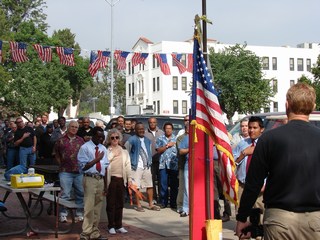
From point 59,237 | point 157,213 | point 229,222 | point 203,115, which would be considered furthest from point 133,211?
point 203,115

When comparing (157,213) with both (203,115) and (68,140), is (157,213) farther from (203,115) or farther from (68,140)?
(203,115)

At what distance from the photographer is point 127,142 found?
12836 millimetres

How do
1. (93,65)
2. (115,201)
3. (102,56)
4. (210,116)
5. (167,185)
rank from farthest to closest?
(102,56), (93,65), (167,185), (115,201), (210,116)

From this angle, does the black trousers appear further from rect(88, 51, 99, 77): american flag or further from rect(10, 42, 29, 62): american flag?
rect(10, 42, 29, 62): american flag

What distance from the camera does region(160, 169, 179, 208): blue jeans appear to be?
42.8 ft

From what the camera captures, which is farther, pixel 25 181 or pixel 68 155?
pixel 68 155

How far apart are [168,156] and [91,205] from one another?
4.11 m

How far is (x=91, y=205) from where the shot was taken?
9016 mm

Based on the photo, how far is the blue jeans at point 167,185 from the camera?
1305 cm

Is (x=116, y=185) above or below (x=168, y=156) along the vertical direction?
below

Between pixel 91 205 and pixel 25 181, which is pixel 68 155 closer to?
pixel 25 181

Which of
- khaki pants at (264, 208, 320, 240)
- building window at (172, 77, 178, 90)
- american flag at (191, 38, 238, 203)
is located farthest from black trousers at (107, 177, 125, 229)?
building window at (172, 77, 178, 90)

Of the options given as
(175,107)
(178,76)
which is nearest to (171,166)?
(178,76)

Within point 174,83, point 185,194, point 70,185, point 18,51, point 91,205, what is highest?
point 174,83
